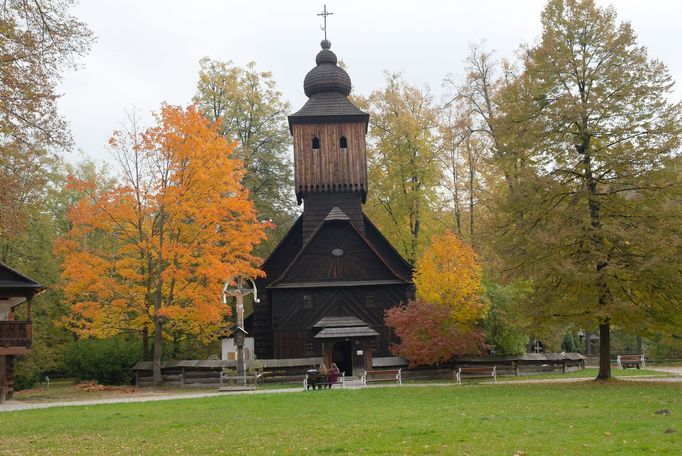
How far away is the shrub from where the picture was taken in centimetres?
3055

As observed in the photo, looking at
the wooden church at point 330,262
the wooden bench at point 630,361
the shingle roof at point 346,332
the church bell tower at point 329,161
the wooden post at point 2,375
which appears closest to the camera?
the wooden post at point 2,375

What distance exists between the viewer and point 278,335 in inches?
1255

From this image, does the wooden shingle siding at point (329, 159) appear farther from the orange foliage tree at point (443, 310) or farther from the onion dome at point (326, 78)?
the orange foliage tree at point (443, 310)

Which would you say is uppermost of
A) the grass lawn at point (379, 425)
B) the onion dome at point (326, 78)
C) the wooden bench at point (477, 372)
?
the onion dome at point (326, 78)

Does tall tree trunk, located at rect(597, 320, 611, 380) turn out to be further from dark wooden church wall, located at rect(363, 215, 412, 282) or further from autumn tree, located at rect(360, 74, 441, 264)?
autumn tree, located at rect(360, 74, 441, 264)

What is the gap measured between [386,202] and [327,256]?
10.8 meters

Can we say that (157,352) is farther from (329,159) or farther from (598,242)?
(598,242)

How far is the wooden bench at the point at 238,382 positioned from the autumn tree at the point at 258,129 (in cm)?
1622

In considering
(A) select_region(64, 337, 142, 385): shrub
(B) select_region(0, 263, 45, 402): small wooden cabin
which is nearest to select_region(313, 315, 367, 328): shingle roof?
(A) select_region(64, 337, 142, 385): shrub

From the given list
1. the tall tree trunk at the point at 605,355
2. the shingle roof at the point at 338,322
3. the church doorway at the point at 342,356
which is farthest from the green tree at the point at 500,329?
the tall tree trunk at the point at 605,355

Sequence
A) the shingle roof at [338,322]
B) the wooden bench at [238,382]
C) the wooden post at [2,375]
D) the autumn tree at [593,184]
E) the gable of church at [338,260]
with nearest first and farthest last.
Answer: the autumn tree at [593,184], the wooden post at [2,375], the wooden bench at [238,382], the shingle roof at [338,322], the gable of church at [338,260]

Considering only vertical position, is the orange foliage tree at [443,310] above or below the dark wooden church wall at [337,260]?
below

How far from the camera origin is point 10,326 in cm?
2386

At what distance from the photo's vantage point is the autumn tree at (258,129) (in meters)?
42.2
